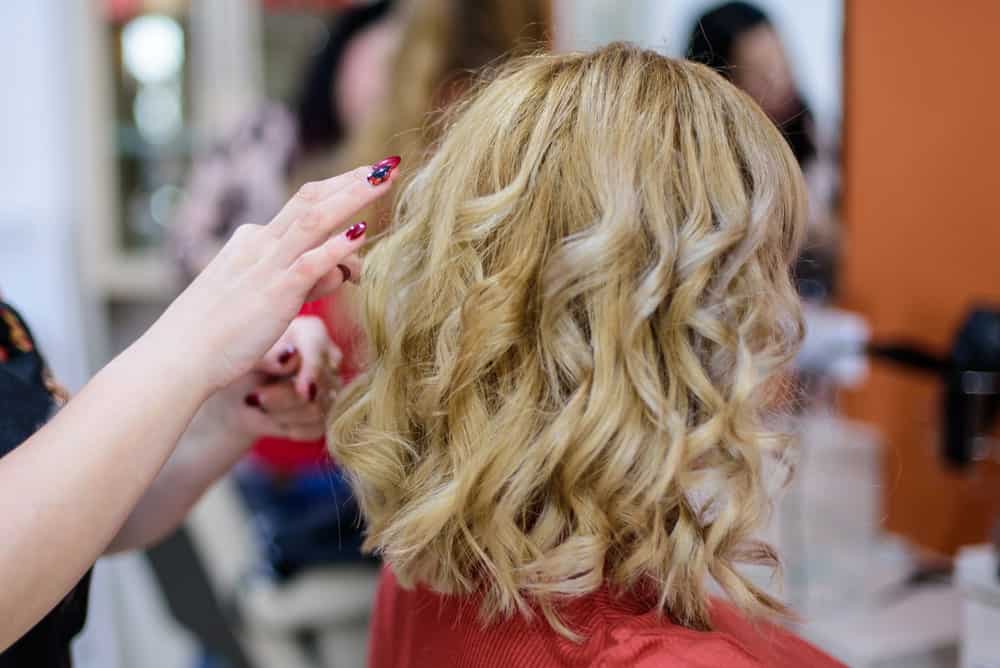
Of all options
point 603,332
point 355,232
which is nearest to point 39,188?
point 355,232

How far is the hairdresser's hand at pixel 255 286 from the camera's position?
71cm

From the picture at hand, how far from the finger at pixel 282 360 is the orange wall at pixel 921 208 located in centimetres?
108

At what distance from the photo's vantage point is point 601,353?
727 mm

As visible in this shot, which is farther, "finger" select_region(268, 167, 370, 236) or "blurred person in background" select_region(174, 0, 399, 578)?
"blurred person in background" select_region(174, 0, 399, 578)

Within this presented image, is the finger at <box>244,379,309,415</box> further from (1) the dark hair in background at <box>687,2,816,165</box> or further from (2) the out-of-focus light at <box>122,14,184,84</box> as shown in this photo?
(2) the out-of-focus light at <box>122,14,184,84</box>

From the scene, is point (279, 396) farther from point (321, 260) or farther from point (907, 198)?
point (907, 198)

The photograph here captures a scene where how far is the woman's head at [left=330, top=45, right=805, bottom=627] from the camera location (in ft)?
2.39

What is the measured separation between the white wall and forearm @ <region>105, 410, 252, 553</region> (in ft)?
6.53

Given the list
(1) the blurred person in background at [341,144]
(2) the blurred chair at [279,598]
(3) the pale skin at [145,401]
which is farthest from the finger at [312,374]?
(2) the blurred chair at [279,598]

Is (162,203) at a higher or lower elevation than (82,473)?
lower

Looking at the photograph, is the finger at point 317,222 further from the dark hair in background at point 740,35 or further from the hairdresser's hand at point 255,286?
the dark hair in background at point 740,35

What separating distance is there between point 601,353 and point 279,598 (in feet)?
5.11

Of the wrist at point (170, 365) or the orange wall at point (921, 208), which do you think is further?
the orange wall at point (921, 208)

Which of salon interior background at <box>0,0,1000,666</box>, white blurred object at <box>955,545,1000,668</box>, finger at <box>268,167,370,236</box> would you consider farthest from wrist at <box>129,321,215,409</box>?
white blurred object at <box>955,545,1000,668</box>
